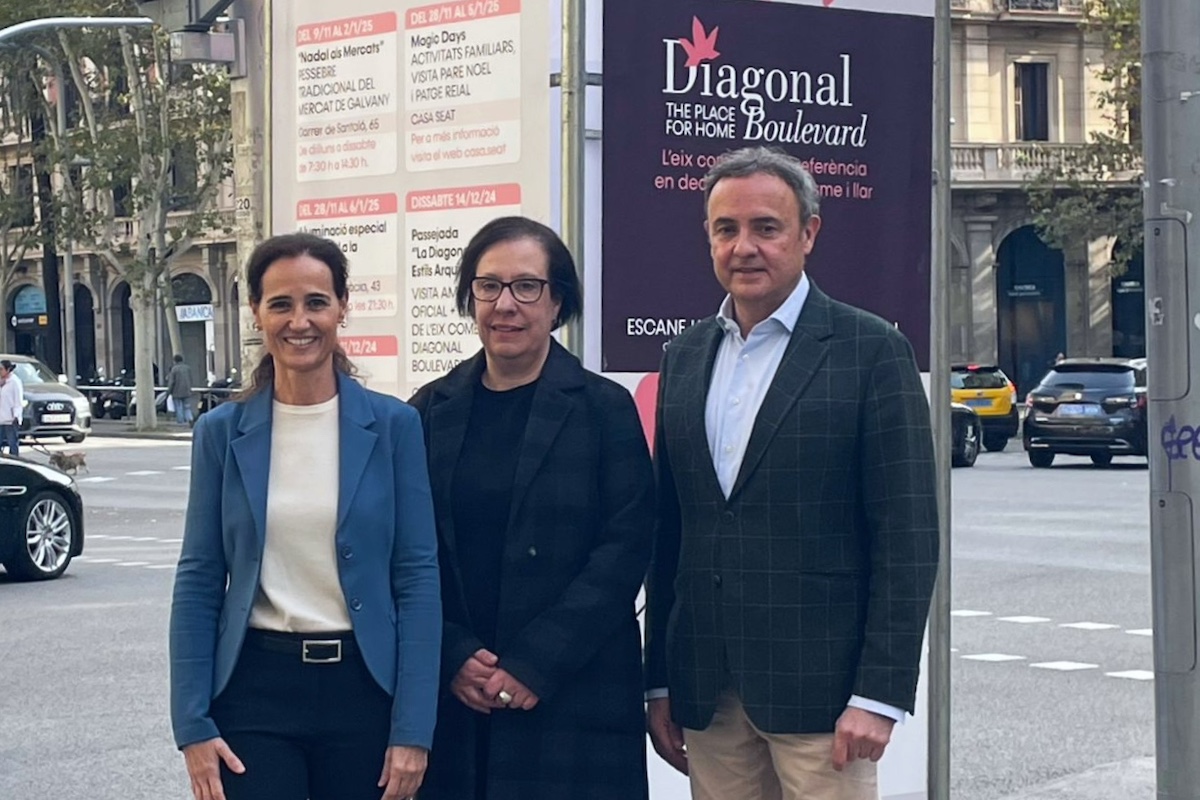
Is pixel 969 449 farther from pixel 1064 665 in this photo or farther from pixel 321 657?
pixel 321 657

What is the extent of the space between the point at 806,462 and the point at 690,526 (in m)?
0.32

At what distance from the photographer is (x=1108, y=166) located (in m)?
42.2

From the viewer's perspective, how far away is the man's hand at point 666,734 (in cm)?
431

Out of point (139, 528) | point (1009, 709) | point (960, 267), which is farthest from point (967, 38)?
point (1009, 709)

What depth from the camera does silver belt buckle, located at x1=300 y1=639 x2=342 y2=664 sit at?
13.1ft

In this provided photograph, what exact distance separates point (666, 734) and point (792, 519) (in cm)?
→ 64

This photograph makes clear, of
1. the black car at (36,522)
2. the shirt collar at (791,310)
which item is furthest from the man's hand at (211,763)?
the black car at (36,522)

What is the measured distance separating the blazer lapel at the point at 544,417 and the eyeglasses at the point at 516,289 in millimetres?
148

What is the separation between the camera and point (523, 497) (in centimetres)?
414

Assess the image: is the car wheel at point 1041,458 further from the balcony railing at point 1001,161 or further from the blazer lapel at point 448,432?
the blazer lapel at point 448,432

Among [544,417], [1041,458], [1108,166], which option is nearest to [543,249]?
[544,417]

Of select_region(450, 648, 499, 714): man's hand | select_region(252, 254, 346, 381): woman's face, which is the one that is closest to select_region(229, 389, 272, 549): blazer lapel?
select_region(252, 254, 346, 381): woman's face

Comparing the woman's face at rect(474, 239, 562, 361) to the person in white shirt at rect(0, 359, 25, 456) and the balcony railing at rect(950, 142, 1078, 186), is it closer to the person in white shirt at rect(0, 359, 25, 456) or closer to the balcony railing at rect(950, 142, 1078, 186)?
the person in white shirt at rect(0, 359, 25, 456)

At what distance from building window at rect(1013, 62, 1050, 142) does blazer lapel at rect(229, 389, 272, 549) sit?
49.3 metres
